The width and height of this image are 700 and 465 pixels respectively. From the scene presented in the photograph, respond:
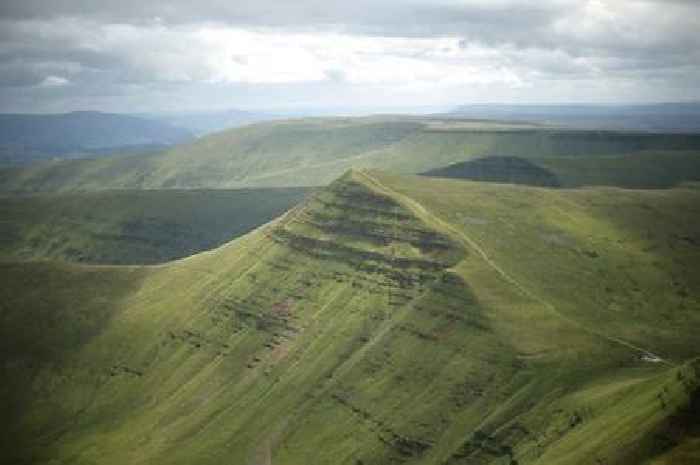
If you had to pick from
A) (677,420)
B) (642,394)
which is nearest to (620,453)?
(677,420)

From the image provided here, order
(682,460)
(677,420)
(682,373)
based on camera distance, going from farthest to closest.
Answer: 1. (682,373)
2. (677,420)
3. (682,460)

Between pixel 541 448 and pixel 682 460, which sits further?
pixel 541 448

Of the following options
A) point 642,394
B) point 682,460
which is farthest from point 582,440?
point 682,460

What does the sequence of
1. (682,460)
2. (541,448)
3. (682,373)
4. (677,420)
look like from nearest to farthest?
1. (682,460)
2. (677,420)
3. (682,373)
4. (541,448)

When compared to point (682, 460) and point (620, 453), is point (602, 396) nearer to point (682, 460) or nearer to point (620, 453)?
point (620, 453)

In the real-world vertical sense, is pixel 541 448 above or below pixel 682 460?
below

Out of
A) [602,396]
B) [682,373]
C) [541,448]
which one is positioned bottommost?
[541,448]

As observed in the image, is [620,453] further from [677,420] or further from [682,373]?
[682,373]

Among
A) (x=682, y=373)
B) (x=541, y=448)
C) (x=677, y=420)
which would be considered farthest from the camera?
(x=541, y=448)

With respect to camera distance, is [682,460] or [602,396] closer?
[682,460]
